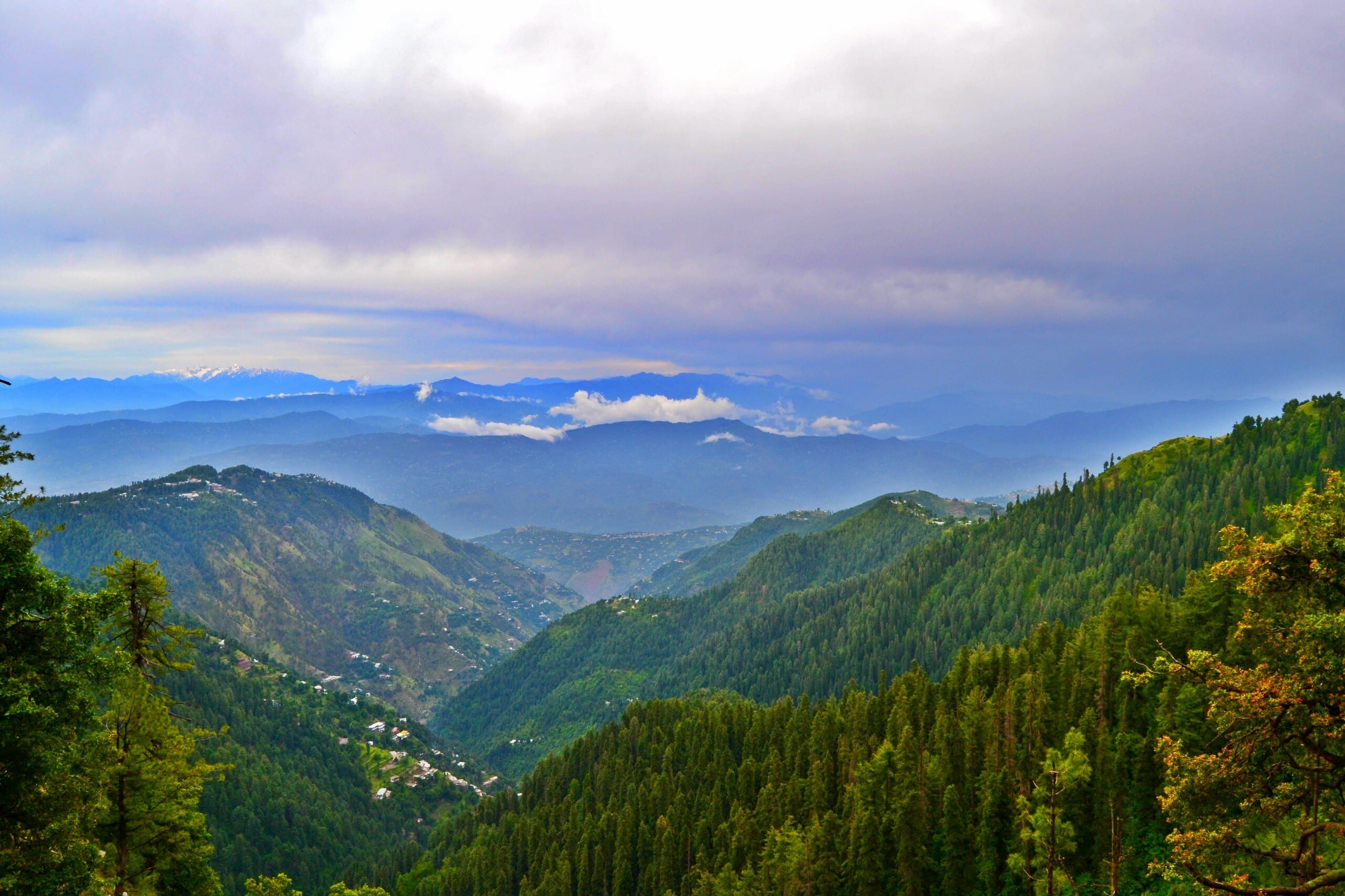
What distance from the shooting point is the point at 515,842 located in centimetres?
14075

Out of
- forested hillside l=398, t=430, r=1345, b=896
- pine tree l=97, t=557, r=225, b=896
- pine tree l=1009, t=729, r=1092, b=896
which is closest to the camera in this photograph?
forested hillside l=398, t=430, r=1345, b=896

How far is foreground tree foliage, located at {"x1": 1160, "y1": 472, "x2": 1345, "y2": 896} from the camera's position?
60.2 ft

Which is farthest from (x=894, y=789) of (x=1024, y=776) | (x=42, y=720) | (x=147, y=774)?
(x=42, y=720)

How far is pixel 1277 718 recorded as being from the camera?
19.0 meters

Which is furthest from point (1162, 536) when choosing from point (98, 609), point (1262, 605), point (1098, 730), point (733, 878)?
point (98, 609)

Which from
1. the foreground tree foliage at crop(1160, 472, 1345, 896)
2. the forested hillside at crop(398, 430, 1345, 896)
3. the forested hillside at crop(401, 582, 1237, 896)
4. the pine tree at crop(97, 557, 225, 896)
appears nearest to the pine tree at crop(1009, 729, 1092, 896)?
the forested hillside at crop(398, 430, 1345, 896)

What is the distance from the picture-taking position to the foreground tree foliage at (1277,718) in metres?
18.4

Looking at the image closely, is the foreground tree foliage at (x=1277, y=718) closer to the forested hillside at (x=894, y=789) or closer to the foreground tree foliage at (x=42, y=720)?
the forested hillside at (x=894, y=789)

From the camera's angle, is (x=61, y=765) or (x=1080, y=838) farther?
(x=1080, y=838)

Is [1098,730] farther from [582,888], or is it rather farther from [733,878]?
[582,888]

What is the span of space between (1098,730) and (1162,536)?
160684 millimetres

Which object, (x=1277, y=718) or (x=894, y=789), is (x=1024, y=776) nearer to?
(x=894, y=789)

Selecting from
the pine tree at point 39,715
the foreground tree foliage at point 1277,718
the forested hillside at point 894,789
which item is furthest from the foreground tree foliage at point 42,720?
the forested hillside at point 894,789

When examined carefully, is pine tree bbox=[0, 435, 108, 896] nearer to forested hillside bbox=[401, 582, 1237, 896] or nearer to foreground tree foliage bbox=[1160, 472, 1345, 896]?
foreground tree foliage bbox=[1160, 472, 1345, 896]
